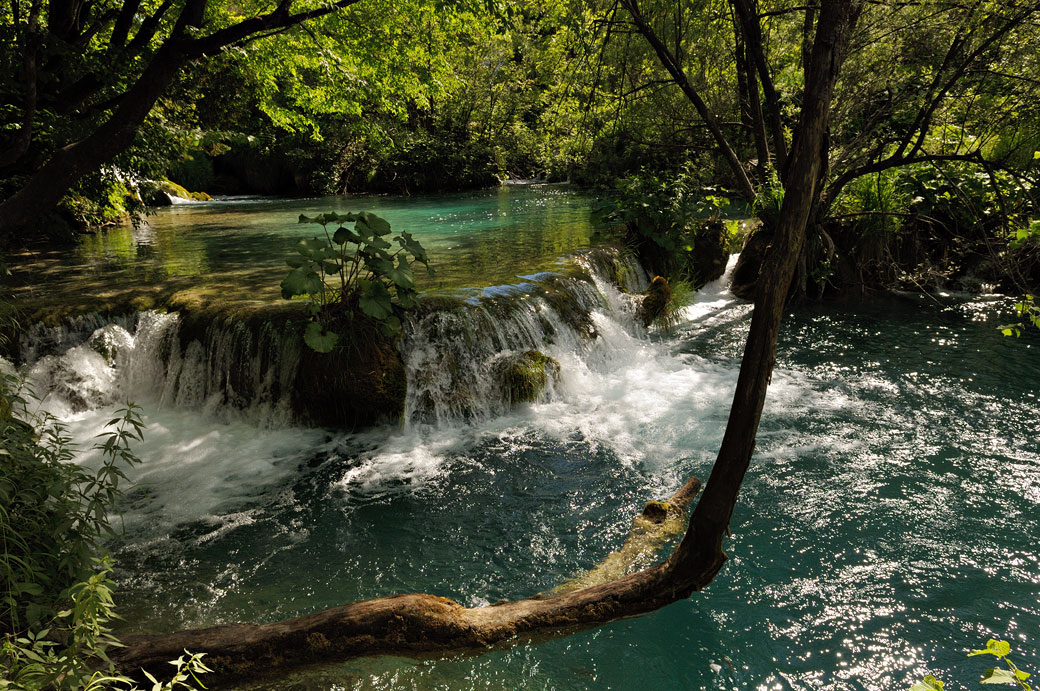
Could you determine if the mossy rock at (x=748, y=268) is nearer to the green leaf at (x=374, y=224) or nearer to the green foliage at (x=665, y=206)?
the green foliage at (x=665, y=206)

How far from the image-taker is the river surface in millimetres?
3598

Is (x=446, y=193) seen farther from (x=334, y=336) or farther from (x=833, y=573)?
(x=833, y=573)

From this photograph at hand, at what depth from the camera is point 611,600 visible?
310cm

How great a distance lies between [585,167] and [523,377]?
8869 mm

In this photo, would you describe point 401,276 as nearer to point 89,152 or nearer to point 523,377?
point 523,377

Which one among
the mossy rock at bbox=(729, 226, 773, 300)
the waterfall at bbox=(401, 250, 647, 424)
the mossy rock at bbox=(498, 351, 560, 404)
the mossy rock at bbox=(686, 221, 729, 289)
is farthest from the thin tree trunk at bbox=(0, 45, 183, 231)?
the mossy rock at bbox=(729, 226, 773, 300)

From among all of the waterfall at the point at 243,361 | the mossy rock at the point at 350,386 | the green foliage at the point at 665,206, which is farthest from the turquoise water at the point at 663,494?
the green foliage at the point at 665,206

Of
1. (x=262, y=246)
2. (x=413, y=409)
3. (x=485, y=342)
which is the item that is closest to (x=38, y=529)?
(x=413, y=409)

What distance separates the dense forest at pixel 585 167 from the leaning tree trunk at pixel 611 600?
12 mm

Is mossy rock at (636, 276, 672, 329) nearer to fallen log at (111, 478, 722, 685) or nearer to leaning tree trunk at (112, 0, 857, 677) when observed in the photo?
leaning tree trunk at (112, 0, 857, 677)

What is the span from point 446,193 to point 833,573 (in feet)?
80.9

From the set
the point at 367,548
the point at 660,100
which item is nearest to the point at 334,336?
the point at 367,548

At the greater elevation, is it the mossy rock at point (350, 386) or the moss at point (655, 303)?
the moss at point (655, 303)

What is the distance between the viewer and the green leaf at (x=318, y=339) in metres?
6.29
